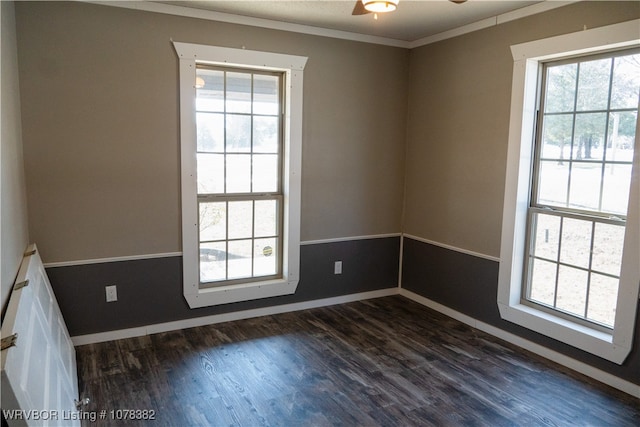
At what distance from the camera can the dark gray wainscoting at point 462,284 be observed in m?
3.21

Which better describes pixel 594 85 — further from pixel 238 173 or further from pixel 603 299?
pixel 238 173

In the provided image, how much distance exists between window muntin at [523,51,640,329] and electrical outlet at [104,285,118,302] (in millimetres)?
3140

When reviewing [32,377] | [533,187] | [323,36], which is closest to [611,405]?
[533,187]

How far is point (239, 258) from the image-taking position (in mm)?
3895

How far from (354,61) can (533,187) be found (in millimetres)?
1903

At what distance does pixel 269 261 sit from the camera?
405 centimetres

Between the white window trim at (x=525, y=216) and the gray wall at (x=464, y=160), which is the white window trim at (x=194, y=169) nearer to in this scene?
the gray wall at (x=464, y=160)

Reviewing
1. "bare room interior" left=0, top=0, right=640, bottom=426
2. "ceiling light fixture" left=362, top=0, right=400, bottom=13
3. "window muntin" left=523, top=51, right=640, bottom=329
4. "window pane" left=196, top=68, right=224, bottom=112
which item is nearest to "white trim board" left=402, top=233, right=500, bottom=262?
"bare room interior" left=0, top=0, right=640, bottom=426

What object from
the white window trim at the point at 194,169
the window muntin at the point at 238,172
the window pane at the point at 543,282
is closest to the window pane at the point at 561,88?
the window pane at the point at 543,282

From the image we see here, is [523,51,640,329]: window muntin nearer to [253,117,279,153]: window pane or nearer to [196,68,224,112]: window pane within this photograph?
[253,117,279,153]: window pane

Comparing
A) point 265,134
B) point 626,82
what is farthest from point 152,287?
point 626,82

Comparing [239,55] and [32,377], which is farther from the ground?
[239,55]

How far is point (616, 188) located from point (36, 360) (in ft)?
10.9

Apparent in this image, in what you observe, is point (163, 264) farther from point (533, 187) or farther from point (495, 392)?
point (533, 187)
